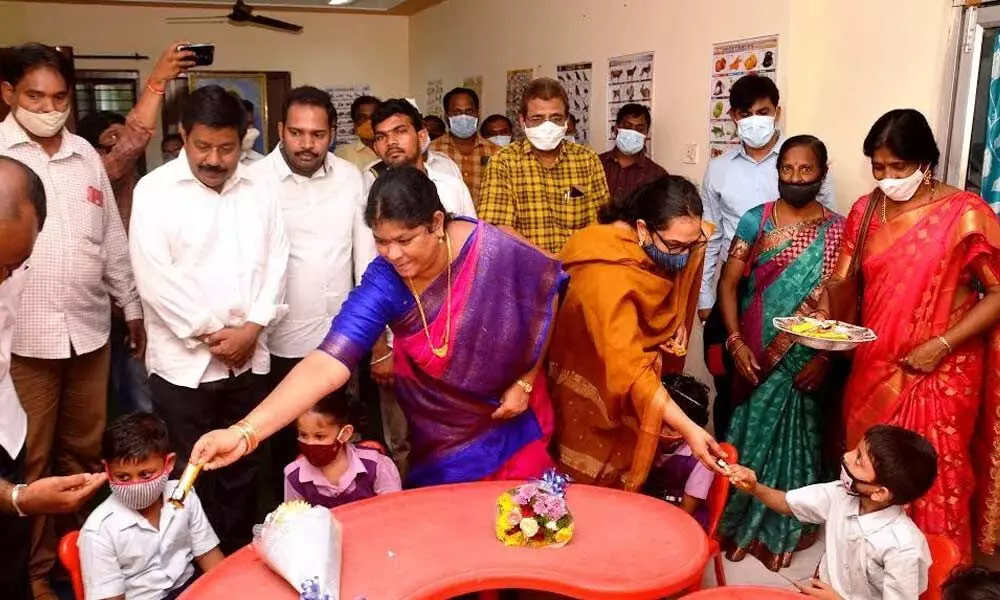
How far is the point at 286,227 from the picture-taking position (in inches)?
130

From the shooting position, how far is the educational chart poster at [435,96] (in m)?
9.28

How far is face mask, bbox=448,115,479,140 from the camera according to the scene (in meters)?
5.73

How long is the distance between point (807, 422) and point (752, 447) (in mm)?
238

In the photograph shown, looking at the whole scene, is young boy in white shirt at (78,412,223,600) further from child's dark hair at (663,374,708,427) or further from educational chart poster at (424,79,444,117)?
educational chart poster at (424,79,444,117)

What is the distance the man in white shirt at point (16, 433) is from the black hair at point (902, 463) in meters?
1.91

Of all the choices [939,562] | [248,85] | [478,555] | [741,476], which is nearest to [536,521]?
[478,555]

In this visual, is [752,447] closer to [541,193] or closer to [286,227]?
[541,193]

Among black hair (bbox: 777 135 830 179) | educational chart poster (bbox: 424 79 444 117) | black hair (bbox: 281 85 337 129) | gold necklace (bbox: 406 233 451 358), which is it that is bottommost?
gold necklace (bbox: 406 233 451 358)

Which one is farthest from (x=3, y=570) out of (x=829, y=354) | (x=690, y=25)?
(x=690, y=25)

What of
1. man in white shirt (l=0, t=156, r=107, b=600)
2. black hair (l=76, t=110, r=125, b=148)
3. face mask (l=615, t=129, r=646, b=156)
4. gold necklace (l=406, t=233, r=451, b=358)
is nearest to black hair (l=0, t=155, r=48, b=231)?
man in white shirt (l=0, t=156, r=107, b=600)

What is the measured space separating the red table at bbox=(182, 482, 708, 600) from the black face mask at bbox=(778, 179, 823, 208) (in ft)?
5.53

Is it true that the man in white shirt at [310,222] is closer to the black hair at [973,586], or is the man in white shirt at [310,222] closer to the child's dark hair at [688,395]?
the child's dark hair at [688,395]

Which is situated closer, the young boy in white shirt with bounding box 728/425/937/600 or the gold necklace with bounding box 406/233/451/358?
the young boy in white shirt with bounding box 728/425/937/600

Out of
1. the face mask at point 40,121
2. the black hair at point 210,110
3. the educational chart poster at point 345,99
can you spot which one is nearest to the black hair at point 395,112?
the black hair at point 210,110
